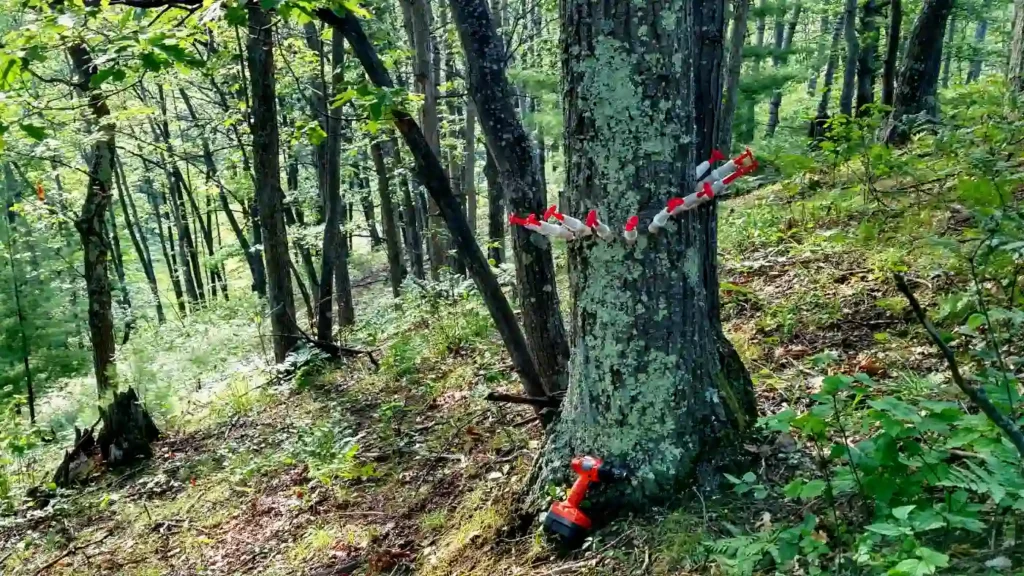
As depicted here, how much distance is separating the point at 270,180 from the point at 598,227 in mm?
6261

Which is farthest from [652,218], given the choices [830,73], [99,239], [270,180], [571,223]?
[830,73]

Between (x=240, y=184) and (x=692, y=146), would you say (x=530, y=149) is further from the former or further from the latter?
(x=240, y=184)

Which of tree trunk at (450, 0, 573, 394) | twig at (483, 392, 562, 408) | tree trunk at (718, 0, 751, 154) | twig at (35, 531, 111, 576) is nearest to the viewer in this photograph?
twig at (483, 392, 562, 408)

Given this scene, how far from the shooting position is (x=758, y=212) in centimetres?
716

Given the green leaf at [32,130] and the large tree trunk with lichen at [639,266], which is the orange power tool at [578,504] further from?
the green leaf at [32,130]

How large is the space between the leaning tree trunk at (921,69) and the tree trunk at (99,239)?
878 cm

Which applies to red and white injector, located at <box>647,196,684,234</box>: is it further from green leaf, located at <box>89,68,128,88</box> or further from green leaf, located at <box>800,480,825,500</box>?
green leaf, located at <box>89,68,128,88</box>

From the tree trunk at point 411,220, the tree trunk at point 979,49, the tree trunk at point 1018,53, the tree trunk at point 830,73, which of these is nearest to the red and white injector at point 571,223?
the tree trunk at point 1018,53

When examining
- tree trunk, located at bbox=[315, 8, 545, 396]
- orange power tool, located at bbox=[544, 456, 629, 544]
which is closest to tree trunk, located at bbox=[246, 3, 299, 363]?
tree trunk, located at bbox=[315, 8, 545, 396]

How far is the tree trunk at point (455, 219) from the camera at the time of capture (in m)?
3.87

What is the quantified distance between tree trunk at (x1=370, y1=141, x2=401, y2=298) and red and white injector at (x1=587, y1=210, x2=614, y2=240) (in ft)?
24.9

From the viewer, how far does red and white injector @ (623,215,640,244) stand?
2.38 meters

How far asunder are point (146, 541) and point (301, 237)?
34.8ft

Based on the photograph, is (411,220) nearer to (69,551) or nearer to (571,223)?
(69,551)
